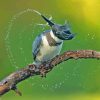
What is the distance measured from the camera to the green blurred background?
11.3 ft

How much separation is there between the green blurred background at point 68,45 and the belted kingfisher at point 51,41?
9cm

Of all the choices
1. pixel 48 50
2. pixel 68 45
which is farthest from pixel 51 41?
pixel 68 45

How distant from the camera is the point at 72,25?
343 centimetres

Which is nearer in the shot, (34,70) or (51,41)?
(51,41)

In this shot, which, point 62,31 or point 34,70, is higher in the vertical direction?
point 62,31

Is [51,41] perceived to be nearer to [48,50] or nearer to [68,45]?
[48,50]

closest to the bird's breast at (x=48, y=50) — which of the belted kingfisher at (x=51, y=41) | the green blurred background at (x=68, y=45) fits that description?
the belted kingfisher at (x=51, y=41)

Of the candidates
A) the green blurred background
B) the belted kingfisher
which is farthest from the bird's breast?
the green blurred background

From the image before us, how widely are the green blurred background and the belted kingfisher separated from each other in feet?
0.30

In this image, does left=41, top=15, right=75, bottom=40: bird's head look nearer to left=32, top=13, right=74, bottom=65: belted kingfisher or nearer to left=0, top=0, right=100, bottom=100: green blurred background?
left=32, top=13, right=74, bottom=65: belted kingfisher

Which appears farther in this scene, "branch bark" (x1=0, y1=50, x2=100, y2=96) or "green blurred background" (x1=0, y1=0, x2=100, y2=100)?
"green blurred background" (x1=0, y1=0, x2=100, y2=100)

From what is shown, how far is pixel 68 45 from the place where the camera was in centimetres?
342

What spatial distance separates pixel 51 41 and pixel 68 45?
0.18m

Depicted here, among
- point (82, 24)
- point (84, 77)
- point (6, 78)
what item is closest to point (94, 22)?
point (82, 24)
